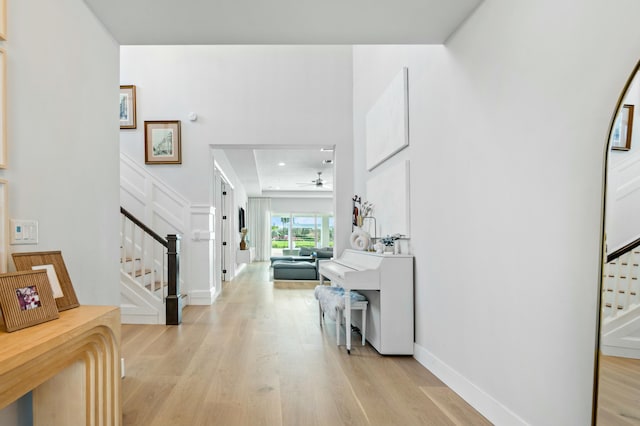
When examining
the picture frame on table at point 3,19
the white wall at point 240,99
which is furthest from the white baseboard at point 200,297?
the picture frame on table at point 3,19

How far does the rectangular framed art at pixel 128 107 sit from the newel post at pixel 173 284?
79.3 inches

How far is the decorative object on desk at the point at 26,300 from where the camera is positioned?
4.40 feet

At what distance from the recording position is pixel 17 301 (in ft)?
4.52

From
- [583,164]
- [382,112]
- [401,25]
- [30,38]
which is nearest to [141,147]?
[382,112]

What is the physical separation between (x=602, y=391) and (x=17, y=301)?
2064mm

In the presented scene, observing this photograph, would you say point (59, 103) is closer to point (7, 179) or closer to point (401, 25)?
point (7, 179)

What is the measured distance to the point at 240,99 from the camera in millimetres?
5488

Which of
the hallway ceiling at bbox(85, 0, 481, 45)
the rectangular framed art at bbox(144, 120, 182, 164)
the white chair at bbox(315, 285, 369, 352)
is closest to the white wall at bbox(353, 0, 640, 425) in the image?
the hallway ceiling at bbox(85, 0, 481, 45)

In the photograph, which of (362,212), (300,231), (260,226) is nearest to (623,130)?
(362,212)

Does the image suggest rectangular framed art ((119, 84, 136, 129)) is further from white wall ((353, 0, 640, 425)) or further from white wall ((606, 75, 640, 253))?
white wall ((606, 75, 640, 253))

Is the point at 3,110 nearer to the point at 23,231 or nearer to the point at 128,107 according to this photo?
the point at 23,231

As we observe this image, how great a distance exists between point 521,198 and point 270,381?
1.98 m

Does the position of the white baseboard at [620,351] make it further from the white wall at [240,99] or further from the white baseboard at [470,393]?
the white wall at [240,99]

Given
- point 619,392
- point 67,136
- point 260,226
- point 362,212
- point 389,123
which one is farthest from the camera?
point 260,226
